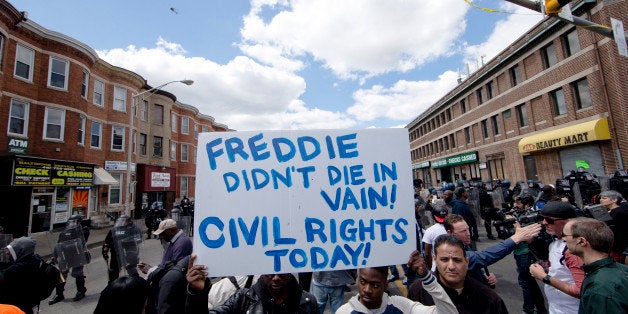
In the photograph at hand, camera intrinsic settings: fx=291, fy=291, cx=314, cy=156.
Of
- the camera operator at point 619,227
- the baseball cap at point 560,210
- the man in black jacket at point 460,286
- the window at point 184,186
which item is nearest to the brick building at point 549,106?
the camera operator at point 619,227

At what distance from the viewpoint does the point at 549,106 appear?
17844 millimetres

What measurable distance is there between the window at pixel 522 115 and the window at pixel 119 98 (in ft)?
93.7

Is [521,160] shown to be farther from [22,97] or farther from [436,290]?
[22,97]

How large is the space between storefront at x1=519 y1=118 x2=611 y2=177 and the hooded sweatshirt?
20658mm

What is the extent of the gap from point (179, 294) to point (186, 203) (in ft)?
53.7

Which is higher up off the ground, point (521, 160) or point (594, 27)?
point (594, 27)

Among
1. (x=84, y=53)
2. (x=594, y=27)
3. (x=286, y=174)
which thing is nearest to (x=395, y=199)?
(x=286, y=174)

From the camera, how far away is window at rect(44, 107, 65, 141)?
15336 millimetres

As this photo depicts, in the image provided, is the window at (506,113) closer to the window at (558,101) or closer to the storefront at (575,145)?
the storefront at (575,145)

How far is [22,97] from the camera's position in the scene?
1427 centimetres

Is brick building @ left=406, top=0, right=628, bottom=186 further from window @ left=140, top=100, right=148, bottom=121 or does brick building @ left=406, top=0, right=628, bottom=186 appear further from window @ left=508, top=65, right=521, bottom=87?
window @ left=140, top=100, right=148, bottom=121

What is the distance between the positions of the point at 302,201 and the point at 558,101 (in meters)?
21.8

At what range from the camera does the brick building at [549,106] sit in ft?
46.6

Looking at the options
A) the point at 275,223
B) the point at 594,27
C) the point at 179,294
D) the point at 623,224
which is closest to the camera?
the point at 275,223
